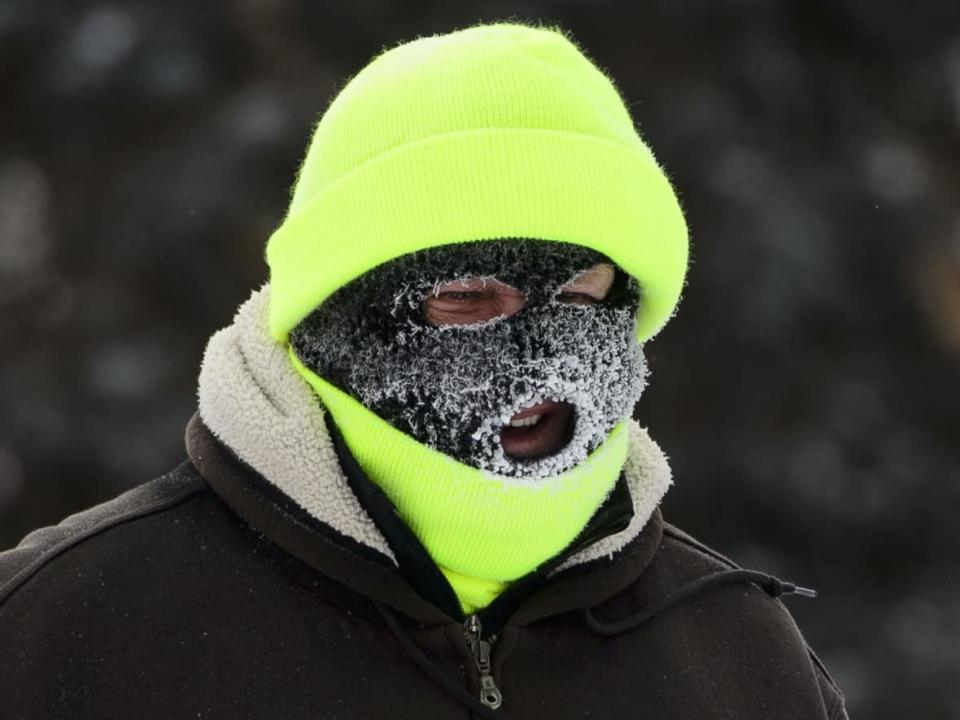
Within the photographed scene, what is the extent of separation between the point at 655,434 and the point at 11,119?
2.85 meters

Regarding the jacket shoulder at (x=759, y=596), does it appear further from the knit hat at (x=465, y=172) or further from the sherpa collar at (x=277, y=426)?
the knit hat at (x=465, y=172)

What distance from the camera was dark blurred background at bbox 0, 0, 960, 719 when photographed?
5.13 m

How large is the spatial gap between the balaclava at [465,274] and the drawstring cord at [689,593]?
0.39ft

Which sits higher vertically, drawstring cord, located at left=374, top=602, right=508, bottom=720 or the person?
the person

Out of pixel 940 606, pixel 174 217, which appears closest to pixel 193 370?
pixel 174 217

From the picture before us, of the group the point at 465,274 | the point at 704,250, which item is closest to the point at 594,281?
the point at 465,274

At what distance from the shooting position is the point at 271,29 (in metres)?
5.16

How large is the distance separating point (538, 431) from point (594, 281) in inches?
9.1

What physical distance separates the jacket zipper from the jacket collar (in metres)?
0.06

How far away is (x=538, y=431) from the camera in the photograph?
1.70 metres

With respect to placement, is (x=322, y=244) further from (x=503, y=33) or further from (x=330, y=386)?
(x=503, y=33)

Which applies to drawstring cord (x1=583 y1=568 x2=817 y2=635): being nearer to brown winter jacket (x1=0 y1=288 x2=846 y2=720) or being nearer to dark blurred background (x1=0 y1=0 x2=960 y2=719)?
brown winter jacket (x1=0 y1=288 x2=846 y2=720)

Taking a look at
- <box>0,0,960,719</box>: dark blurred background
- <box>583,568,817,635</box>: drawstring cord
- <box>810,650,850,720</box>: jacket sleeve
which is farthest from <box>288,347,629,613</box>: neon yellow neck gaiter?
<box>0,0,960,719</box>: dark blurred background

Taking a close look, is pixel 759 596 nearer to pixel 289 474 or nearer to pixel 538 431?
pixel 538 431
